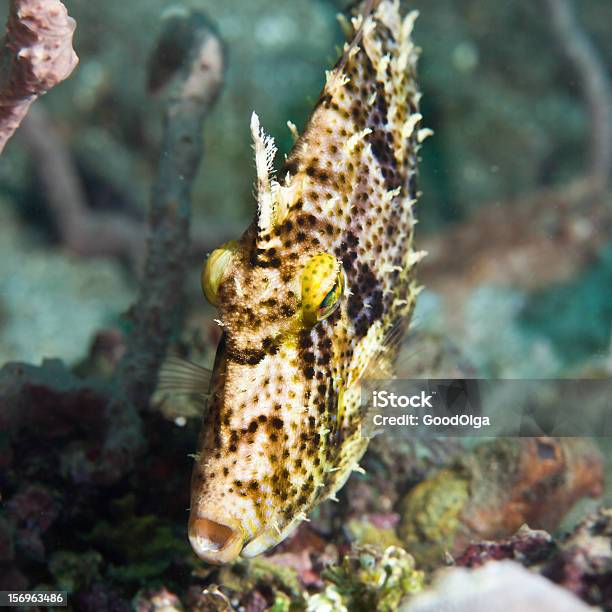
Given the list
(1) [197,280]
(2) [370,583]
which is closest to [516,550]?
(2) [370,583]

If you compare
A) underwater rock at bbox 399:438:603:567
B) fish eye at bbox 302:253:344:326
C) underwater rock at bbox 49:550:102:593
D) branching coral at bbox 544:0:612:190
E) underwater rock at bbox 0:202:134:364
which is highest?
branching coral at bbox 544:0:612:190

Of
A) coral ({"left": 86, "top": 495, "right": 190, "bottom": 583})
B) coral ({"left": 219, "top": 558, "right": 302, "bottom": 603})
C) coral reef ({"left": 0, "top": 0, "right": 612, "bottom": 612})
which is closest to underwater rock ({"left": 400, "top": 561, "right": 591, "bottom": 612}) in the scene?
coral reef ({"left": 0, "top": 0, "right": 612, "bottom": 612})

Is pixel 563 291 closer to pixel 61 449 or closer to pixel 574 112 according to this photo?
pixel 574 112

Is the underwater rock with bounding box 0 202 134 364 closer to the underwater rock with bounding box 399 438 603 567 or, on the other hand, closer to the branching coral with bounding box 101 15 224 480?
the branching coral with bounding box 101 15 224 480

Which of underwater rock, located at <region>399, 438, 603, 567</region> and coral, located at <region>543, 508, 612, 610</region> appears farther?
underwater rock, located at <region>399, 438, 603, 567</region>

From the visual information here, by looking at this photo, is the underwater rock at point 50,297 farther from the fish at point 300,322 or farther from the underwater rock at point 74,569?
the fish at point 300,322

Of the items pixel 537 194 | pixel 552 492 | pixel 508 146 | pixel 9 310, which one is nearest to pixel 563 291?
pixel 537 194
